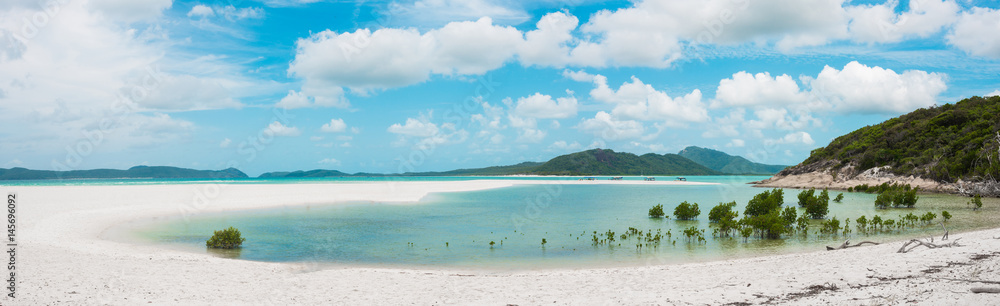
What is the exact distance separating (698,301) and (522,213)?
26.6 metres

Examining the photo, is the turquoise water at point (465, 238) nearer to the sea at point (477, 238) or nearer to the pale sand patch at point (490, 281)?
the sea at point (477, 238)

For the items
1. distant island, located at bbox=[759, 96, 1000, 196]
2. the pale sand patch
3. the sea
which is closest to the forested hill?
distant island, located at bbox=[759, 96, 1000, 196]

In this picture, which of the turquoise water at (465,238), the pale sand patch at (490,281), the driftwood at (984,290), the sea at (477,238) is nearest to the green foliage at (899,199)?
the turquoise water at (465,238)

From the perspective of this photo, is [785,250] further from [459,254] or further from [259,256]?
[259,256]

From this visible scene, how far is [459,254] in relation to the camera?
60.5 feet

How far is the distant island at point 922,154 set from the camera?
4775cm

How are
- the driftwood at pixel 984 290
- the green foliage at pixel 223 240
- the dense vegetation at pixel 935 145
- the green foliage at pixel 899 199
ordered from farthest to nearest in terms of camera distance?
A: the dense vegetation at pixel 935 145, the green foliage at pixel 899 199, the green foliage at pixel 223 240, the driftwood at pixel 984 290

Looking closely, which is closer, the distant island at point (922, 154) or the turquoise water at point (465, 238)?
the turquoise water at point (465, 238)

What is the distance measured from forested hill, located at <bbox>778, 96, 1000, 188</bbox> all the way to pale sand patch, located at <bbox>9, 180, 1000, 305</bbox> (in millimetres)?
43212

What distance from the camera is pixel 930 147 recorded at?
202 feet

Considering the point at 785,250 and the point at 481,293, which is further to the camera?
the point at 785,250

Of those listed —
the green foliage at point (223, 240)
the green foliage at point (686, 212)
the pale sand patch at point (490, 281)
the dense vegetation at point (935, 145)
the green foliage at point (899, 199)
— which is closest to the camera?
the pale sand patch at point (490, 281)

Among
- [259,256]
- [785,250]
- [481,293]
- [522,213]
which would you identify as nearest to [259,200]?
[522,213]

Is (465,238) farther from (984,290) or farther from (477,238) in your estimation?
(984,290)
